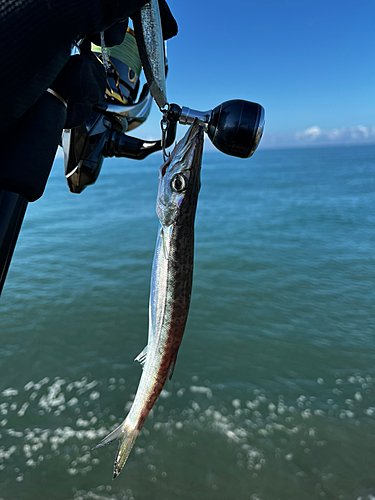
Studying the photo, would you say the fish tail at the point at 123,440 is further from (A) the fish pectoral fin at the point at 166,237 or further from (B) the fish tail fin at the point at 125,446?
(A) the fish pectoral fin at the point at 166,237

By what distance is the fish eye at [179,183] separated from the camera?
5.82ft

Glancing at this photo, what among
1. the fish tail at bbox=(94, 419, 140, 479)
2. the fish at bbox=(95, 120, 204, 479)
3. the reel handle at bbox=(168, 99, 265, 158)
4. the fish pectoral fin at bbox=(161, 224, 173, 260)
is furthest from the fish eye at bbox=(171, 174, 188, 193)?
the fish tail at bbox=(94, 419, 140, 479)

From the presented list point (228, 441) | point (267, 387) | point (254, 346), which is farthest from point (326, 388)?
point (228, 441)

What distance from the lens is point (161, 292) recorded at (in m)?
1.73

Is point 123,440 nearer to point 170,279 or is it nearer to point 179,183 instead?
point 170,279

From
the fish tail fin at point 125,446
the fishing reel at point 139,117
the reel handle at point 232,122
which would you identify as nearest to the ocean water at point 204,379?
the fish tail fin at point 125,446

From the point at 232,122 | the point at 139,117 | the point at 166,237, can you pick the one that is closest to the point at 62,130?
the point at 166,237

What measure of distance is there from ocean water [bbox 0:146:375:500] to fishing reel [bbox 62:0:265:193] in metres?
3.11

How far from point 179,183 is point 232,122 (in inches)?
21.1

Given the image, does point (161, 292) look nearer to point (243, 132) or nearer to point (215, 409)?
point (243, 132)

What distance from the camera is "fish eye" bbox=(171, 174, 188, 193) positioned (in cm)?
177

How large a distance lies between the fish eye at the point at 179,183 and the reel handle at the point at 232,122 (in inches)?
16.9

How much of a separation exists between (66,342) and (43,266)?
4.64m

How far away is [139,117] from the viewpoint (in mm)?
3539
